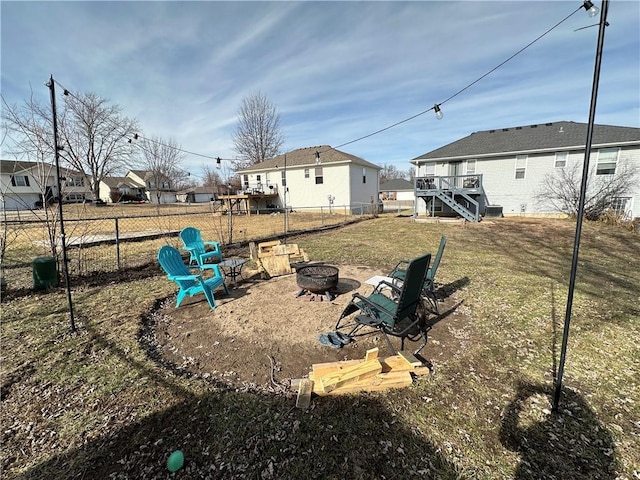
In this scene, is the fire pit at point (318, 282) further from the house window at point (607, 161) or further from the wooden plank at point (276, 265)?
the house window at point (607, 161)

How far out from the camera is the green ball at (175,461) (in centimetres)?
194

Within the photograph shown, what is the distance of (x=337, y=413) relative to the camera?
2432 mm

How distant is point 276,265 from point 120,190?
61087 mm

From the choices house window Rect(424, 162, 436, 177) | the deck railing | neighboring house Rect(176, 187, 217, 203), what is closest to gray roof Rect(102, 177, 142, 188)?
neighboring house Rect(176, 187, 217, 203)

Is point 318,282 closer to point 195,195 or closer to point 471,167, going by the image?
point 471,167

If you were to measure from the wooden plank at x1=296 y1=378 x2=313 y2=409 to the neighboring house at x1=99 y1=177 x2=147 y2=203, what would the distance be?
2278 inches

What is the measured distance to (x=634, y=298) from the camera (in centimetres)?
513

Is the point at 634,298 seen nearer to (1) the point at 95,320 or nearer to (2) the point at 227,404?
(2) the point at 227,404

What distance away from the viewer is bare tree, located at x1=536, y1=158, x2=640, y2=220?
1517cm

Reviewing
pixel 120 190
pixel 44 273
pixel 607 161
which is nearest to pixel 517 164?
pixel 607 161

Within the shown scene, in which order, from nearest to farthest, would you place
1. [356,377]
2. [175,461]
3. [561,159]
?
[175,461] → [356,377] → [561,159]

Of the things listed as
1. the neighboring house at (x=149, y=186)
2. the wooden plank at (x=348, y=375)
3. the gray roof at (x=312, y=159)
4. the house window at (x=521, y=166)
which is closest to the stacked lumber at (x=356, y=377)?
the wooden plank at (x=348, y=375)

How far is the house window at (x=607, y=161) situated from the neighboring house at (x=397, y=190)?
3518 centimetres

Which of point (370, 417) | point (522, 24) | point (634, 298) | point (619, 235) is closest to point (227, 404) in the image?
point (370, 417)
